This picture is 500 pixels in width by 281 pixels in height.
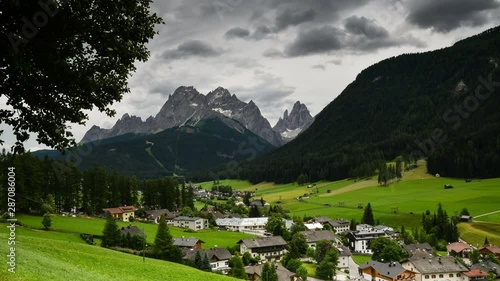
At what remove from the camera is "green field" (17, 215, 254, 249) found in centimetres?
7881

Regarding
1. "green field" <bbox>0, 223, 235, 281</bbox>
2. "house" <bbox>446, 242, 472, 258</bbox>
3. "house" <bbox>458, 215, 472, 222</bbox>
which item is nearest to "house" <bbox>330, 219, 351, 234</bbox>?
"house" <bbox>458, 215, 472, 222</bbox>

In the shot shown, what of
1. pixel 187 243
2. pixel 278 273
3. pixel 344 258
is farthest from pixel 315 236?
pixel 278 273

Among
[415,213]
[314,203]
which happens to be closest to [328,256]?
[415,213]

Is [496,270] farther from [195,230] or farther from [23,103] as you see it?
[23,103]

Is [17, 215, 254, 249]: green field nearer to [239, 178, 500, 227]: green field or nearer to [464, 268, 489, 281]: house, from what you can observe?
[464, 268, 489, 281]: house

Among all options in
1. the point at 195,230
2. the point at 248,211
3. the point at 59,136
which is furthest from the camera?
the point at 248,211

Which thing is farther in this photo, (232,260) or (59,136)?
(232,260)

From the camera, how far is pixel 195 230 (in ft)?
383

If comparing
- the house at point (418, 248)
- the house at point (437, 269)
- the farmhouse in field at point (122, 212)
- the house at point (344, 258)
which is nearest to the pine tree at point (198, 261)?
the house at point (344, 258)

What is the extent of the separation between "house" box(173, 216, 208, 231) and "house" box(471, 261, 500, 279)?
7384cm

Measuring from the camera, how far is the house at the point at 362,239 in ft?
403

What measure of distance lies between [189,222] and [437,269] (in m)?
67.5

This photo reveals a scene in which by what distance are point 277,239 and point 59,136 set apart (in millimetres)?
92906

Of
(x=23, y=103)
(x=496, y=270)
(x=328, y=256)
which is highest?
(x=23, y=103)
